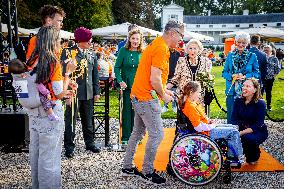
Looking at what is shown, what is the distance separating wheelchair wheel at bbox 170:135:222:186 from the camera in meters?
4.48

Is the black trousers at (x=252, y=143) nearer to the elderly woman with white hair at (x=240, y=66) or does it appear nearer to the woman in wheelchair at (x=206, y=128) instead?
the woman in wheelchair at (x=206, y=128)

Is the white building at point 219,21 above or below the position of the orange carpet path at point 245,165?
above

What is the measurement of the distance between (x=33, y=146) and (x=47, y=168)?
0.84 ft

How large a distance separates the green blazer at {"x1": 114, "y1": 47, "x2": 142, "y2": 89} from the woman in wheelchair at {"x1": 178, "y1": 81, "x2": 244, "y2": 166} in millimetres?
1509

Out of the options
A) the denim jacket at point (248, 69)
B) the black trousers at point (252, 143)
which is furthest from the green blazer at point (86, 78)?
the black trousers at point (252, 143)

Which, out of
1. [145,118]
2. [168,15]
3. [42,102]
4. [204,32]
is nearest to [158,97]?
[145,118]

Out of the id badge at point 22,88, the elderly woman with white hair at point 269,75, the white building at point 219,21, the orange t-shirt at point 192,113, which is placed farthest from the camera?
the white building at point 219,21

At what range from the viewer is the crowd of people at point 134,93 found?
3521 mm

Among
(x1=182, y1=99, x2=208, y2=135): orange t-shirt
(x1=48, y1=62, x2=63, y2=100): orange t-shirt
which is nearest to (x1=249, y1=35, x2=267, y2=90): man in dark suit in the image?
(x1=182, y1=99, x2=208, y2=135): orange t-shirt

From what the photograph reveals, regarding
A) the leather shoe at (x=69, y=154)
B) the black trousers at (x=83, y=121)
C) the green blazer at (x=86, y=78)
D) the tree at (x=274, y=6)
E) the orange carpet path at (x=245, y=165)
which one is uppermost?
the tree at (x=274, y=6)

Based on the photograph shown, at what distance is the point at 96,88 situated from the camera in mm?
5984

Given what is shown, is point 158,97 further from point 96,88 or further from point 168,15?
point 168,15

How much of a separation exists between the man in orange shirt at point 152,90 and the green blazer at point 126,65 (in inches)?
59.1

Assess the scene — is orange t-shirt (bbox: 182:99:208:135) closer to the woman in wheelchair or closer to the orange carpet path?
the woman in wheelchair
